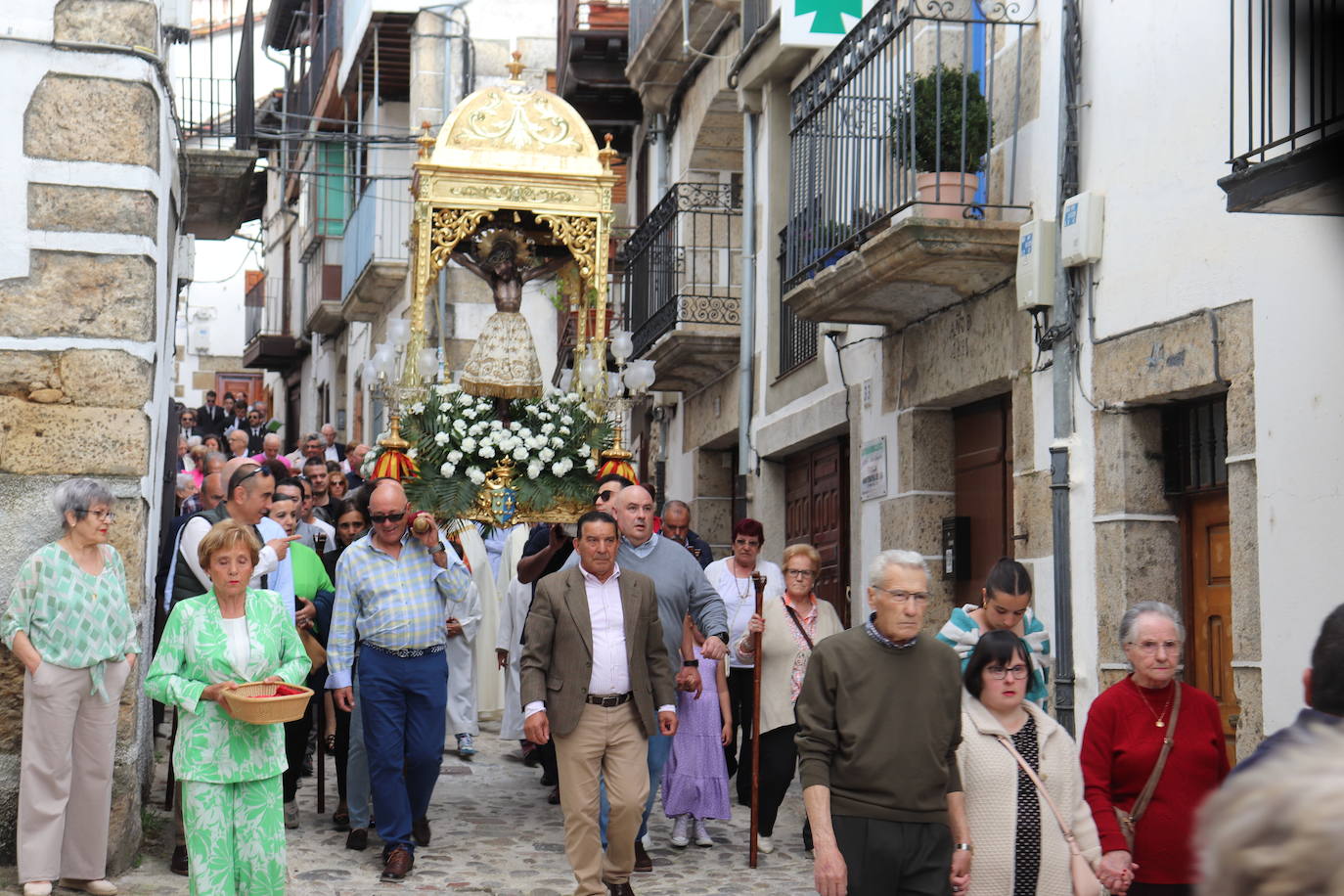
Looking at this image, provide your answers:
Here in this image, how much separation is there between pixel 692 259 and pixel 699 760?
701 cm

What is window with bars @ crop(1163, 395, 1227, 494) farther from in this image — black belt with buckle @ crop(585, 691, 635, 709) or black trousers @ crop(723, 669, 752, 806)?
black belt with buckle @ crop(585, 691, 635, 709)

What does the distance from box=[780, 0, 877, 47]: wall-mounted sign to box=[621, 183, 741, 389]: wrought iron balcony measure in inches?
109

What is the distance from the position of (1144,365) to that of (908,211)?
1.74 metres

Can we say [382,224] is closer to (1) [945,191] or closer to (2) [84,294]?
(1) [945,191]

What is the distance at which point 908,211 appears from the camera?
9086 millimetres

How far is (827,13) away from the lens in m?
11.7

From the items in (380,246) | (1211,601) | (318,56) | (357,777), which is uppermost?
(318,56)

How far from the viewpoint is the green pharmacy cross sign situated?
11.6m

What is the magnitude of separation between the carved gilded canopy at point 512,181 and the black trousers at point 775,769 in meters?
3.02

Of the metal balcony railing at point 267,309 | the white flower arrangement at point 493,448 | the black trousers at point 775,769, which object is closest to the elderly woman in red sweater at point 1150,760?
the black trousers at point 775,769

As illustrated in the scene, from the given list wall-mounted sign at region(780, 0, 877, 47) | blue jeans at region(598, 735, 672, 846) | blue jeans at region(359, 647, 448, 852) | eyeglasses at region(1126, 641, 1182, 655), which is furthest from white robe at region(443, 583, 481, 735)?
eyeglasses at region(1126, 641, 1182, 655)

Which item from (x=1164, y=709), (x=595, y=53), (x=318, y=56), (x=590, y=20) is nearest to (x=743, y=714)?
(x=1164, y=709)

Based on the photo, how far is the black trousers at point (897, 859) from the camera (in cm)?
518

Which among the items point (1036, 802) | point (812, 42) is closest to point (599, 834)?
point (1036, 802)
